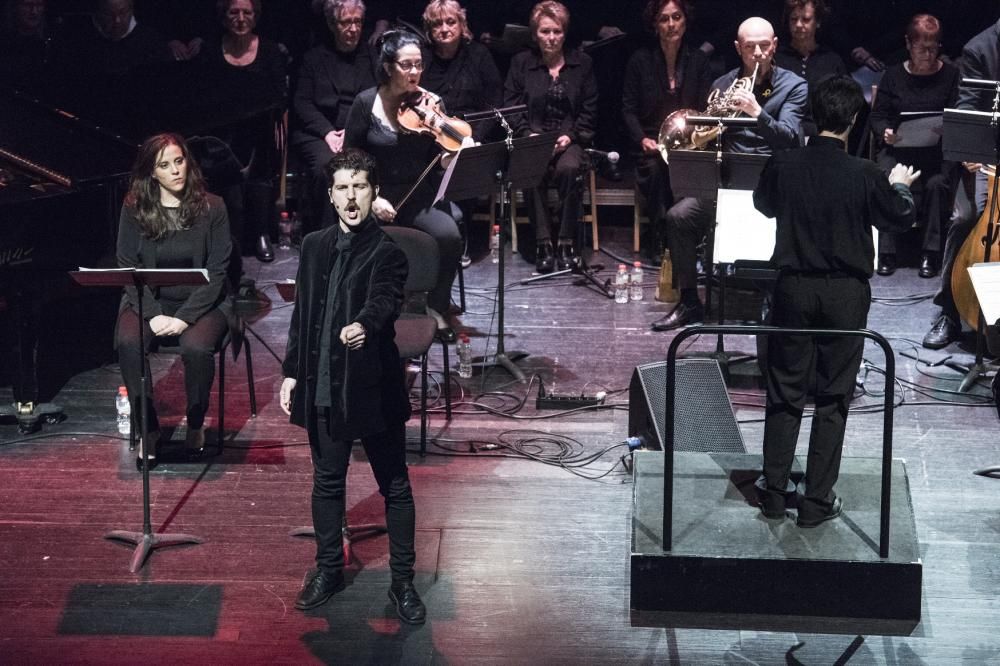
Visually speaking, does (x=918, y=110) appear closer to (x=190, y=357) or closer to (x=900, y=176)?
(x=900, y=176)

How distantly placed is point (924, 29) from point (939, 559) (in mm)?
4735

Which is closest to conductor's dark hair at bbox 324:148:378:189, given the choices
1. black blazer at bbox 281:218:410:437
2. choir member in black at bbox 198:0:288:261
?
black blazer at bbox 281:218:410:437

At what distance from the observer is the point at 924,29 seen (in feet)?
28.2

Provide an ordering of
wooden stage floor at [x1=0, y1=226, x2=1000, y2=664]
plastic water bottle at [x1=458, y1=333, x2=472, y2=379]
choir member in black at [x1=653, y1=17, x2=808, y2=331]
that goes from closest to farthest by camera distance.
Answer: wooden stage floor at [x1=0, y1=226, x2=1000, y2=664]
choir member in black at [x1=653, y1=17, x2=808, y2=331]
plastic water bottle at [x1=458, y1=333, x2=472, y2=379]

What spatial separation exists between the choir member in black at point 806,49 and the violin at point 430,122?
8.63ft

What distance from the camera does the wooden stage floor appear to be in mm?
4391

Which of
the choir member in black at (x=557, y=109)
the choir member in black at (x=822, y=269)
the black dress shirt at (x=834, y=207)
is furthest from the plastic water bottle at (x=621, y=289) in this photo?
the black dress shirt at (x=834, y=207)

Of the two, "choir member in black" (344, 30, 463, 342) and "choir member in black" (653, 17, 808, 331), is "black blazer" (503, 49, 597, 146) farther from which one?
"choir member in black" (344, 30, 463, 342)

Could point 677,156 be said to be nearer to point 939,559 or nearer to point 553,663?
point 939,559

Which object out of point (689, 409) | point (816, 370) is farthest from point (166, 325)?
point (816, 370)

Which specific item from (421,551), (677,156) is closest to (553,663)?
(421,551)

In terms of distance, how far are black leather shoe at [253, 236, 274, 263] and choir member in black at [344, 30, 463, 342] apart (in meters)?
1.94

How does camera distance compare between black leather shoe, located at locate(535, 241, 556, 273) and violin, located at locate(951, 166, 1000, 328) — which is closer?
violin, located at locate(951, 166, 1000, 328)

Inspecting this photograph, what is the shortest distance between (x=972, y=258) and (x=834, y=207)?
2972 mm
